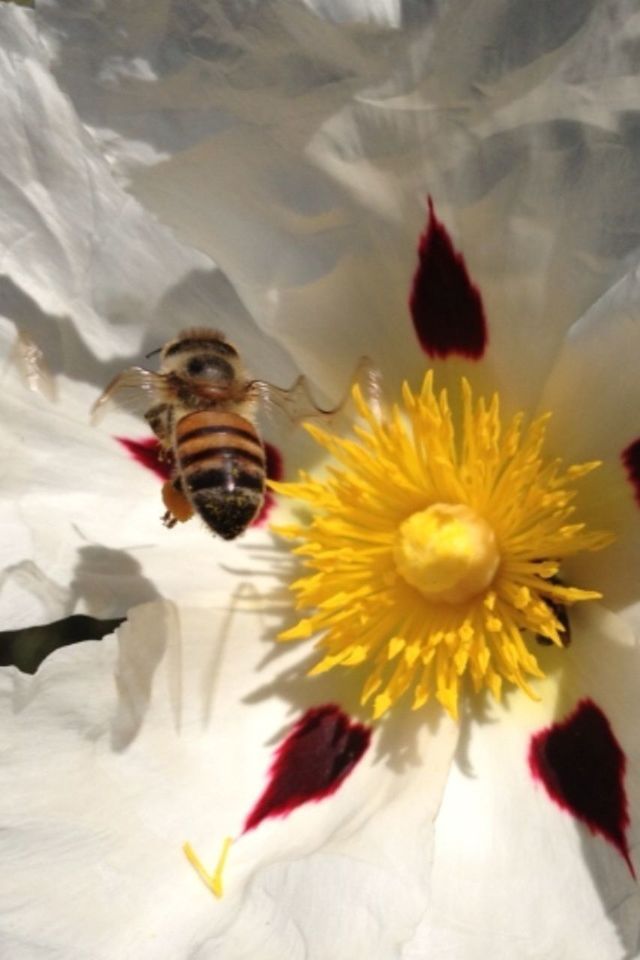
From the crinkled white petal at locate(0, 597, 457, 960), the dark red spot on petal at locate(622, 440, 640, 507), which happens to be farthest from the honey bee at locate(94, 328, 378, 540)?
the dark red spot on petal at locate(622, 440, 640, 507)

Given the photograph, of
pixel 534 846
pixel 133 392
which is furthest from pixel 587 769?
pixel 133 392

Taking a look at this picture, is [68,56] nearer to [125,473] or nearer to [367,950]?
[125,473]

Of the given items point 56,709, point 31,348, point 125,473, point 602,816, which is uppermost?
point 31,348

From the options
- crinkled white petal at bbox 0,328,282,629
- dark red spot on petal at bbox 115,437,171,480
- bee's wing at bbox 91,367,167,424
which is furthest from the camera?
dark red spot on petal at bbox 115,437,171,480

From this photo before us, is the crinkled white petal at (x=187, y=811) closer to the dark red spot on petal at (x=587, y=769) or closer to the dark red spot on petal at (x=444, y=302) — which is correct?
the dark red spot on petal at (x=587, y=769)

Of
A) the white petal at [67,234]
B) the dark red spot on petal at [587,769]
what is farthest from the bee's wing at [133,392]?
the dark red spot on petal at [587,769]

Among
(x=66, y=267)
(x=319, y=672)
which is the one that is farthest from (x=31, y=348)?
(x=319, y=672)

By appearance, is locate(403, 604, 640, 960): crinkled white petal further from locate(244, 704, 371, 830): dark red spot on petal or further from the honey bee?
the honey bee
